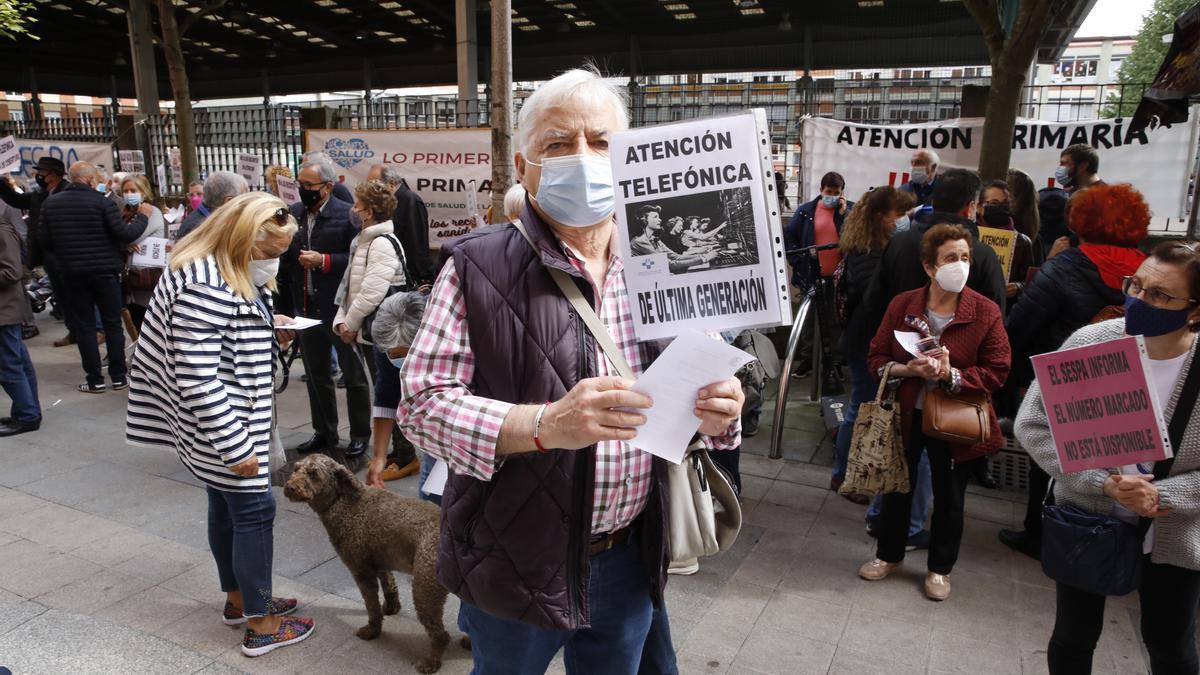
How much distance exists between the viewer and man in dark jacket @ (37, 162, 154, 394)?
22.4ft

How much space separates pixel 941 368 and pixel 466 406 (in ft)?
8.85

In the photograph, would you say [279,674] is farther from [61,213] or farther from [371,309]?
[61,213]

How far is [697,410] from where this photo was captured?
51.5 inches

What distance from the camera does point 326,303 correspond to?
18.4 ft

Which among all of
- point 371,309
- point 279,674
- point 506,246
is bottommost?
point 279,674

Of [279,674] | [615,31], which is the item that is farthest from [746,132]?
[615,31]

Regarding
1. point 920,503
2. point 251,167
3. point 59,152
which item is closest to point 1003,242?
point 920,503

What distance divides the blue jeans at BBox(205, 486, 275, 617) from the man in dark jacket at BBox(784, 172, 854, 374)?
461 cm

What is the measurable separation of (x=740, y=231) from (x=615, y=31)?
2486 cm

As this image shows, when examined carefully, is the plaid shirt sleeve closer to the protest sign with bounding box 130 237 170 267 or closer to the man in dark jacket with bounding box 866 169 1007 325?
the man in dark jacket with bounding box 866 169 1007 325

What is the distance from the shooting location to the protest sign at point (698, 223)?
129cm

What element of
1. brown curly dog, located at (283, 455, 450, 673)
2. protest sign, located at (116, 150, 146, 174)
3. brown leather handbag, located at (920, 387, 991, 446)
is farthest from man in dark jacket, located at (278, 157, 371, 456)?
protest sign, located at (116, 150, 146, 174)

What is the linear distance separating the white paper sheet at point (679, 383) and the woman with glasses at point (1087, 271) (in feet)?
10.7

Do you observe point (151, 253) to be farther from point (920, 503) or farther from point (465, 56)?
point (920, 503)
